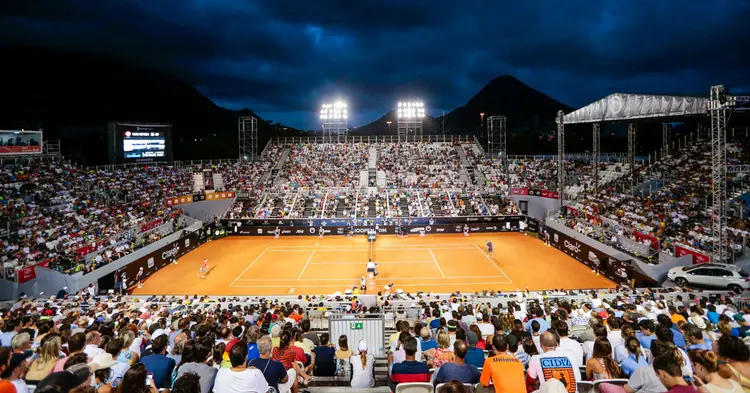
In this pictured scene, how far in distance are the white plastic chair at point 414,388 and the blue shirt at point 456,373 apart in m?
0.60

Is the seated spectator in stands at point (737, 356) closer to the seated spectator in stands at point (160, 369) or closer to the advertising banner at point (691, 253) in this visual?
the seated spectator in stands at point (160, 369)

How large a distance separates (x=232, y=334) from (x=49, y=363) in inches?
140

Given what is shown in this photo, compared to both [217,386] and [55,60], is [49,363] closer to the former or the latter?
[217,386]

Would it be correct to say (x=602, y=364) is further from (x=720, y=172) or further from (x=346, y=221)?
(x=346, y=221)

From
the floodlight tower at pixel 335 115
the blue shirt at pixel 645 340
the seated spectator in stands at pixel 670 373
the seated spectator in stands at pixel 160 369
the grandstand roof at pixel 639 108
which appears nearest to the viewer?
the seated spectator in stands at pixel 670 373

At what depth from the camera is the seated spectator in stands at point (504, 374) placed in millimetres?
4488

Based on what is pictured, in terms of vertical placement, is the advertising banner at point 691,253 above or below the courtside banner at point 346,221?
below

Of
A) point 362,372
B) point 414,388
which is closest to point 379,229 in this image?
point 362,372

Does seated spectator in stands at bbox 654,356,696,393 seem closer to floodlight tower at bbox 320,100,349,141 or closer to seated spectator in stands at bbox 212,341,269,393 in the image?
seated spectator in stands at bbox 212,341,269,393

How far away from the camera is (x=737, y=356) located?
14.5 ft

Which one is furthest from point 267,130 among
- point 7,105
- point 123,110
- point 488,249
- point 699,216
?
point 699,216

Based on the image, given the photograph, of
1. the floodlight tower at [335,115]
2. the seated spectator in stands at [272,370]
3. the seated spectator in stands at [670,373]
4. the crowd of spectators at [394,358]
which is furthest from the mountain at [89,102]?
the seated spectator in stands at [670,373]

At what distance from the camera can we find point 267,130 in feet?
466

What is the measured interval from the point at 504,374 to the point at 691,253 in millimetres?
22091
